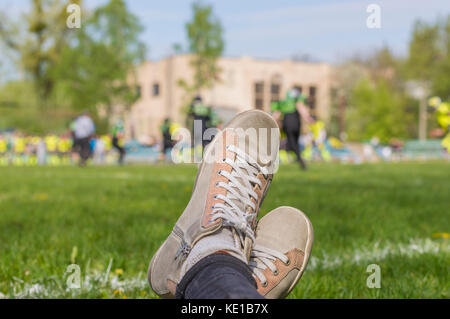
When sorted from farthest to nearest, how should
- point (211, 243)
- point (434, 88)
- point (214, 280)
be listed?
point (434, 88) < point (211, 243) < point (214, 280)

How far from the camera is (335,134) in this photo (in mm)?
53625

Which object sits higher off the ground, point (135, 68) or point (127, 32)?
point (127, 32)

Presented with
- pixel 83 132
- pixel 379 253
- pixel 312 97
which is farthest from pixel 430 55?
pixel 379 253

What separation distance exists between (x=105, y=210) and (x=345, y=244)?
2.15 metres

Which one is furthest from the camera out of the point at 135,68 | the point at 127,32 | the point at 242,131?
the point at 135,68

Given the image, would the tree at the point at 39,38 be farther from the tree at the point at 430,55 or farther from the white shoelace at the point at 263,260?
the white shoelace at the point at 263,260

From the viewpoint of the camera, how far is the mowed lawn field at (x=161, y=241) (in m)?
2.02

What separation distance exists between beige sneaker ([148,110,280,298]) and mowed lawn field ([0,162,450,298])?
0.37 metres

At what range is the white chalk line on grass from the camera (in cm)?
194

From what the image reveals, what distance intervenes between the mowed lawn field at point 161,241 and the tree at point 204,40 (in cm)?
2719

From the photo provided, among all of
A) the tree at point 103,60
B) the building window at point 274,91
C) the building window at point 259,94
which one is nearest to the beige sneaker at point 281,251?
the tree at point 103,60

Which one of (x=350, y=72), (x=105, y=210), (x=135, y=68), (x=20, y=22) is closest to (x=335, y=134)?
(x=350, y=72)

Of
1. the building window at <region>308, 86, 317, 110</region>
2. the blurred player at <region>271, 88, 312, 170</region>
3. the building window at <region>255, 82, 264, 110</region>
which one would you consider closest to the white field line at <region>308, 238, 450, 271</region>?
the blurred player at <region>271, 88, 312, 170</region>
